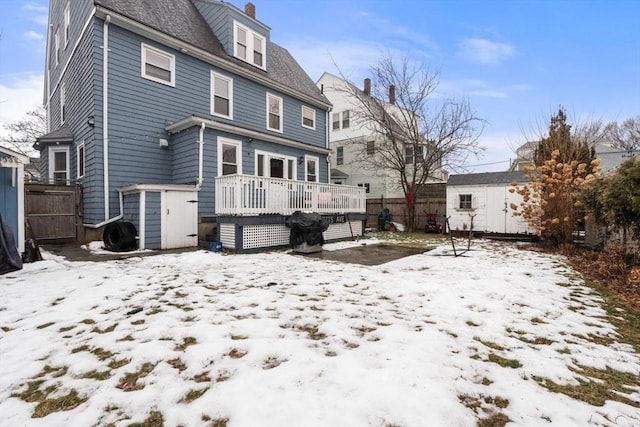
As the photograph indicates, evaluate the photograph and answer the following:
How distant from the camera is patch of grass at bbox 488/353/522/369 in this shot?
243 centimetres

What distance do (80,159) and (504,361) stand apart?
12.4 meters

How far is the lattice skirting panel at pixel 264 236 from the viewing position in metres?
8.09

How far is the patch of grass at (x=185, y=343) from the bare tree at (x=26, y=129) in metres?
25.4

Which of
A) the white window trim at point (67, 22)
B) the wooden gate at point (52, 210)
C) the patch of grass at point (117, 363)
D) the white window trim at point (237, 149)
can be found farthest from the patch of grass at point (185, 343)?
the white window trim at point (67, 22)

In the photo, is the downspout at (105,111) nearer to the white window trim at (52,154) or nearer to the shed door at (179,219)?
the shed door at (179,219)

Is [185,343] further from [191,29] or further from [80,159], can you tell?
[191,29]

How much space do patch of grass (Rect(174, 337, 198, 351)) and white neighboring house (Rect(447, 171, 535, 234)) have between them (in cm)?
1168

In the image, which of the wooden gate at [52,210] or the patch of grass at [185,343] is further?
the wooden gate at [52,210]

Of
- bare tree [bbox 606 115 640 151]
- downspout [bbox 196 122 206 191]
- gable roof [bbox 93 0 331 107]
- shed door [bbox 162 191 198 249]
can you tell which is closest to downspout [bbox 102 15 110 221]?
gable roof [bbox 93 0 331 107]

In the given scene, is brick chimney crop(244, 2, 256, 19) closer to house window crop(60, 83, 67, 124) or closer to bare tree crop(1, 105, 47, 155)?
house window crop(60, 83, 67, 124)

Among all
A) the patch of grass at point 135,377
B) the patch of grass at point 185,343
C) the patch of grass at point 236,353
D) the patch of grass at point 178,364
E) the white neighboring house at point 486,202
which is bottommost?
the patch of grass at point 135,377

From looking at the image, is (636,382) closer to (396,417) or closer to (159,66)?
(396,417)

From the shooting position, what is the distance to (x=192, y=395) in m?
1.99

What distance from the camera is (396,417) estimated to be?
1.74m
